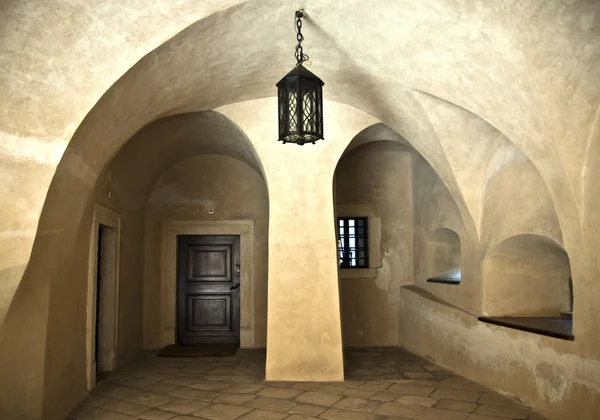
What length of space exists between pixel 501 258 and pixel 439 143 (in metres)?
1.48

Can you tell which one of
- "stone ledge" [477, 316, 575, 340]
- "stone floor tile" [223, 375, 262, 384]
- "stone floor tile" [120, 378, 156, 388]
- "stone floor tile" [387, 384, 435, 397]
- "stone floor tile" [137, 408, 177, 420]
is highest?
"stone ledge" [477, 316, 575, 340]

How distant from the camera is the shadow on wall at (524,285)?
19.5 ft

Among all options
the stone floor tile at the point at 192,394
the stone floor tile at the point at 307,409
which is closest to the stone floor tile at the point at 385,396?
the stone floor tile at the point at 307,409

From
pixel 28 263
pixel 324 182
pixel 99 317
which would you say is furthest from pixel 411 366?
pixel 28 263

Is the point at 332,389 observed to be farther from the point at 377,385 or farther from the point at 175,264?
the point at 175,264

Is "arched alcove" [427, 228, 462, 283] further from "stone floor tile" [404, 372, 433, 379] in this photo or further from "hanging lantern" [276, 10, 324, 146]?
"hanging lantern" [276, 10, 324, 146]

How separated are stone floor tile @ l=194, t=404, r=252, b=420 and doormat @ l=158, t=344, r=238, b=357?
259 centimetres

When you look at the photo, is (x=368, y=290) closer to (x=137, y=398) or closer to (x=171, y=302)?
(x=171, y=302)

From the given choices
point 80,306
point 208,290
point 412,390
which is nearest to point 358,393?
point 412,390

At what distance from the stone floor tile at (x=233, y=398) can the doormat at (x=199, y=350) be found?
2201mm

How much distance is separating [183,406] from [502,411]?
9.84 ft

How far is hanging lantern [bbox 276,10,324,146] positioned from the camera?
406 centimetres

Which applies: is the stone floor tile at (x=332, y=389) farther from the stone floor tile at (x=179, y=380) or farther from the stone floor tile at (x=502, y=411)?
the stone floor tile at (x=179, y=380)

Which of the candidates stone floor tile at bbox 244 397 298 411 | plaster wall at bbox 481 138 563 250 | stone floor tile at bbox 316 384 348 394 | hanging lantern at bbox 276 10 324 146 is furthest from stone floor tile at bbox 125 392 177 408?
plaster wall at bbox 481 138 563 250
